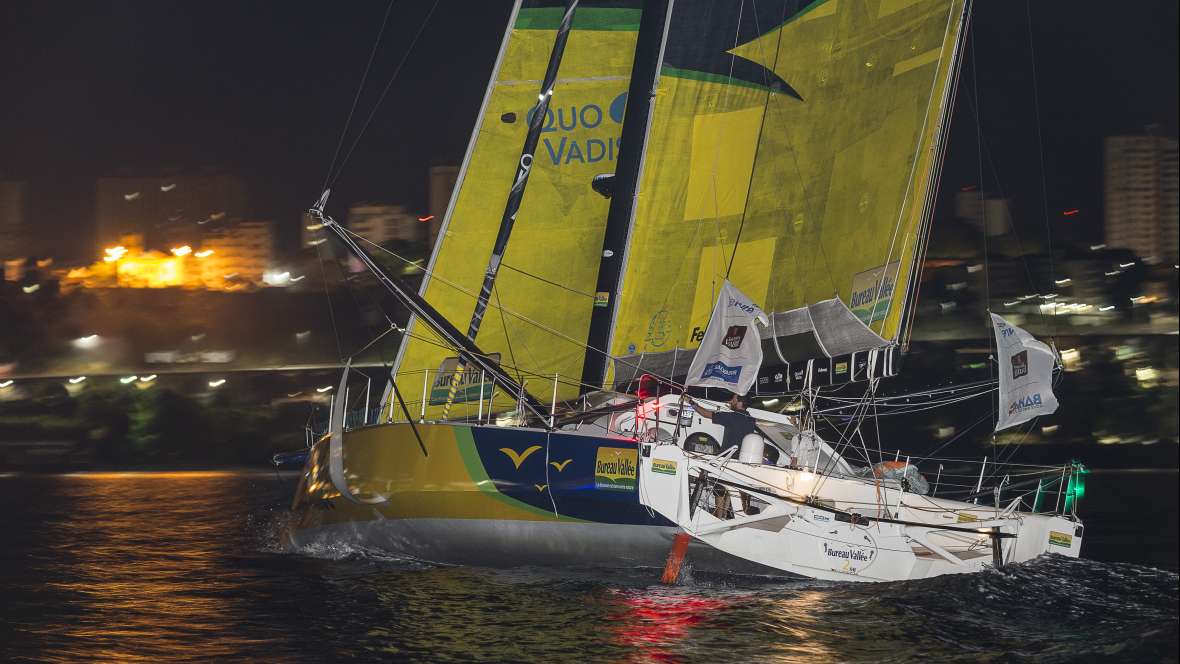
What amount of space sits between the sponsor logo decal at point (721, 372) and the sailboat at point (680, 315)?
34mm

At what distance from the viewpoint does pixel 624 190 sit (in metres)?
17.8

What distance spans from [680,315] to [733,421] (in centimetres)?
237

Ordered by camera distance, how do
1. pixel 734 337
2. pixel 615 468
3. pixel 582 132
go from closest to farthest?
pixel 615 468 → pixel 734 337 → pixel 582 132

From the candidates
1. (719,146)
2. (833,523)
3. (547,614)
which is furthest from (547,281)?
(547,614)

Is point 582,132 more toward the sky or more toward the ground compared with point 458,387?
more toward the sky

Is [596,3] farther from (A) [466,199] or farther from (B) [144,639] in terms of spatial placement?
(B) [144,639]

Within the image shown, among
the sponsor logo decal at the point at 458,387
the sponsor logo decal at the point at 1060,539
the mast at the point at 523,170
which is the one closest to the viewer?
the sponsor logo decal at the point at 1060,539

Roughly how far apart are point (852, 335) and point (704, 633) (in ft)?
13.8

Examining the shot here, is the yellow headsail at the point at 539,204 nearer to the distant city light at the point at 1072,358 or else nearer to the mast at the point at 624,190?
the mast at the point at 624,190

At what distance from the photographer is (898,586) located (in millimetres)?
13367

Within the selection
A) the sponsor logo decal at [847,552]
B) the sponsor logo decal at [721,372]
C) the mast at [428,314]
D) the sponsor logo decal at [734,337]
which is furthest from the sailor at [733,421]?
the mast at [428,314]

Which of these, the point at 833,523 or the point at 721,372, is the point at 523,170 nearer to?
the point at 721,372

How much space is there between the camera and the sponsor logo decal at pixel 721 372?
13500mm

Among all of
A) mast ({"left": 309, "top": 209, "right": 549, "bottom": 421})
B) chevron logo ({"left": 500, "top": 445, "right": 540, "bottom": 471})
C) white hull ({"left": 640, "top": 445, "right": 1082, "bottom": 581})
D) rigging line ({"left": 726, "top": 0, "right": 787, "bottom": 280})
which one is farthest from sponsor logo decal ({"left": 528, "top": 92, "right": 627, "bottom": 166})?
white hull ({"left": 640, "top": 445, "right": 1082, "bottom": 581})
